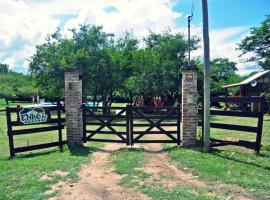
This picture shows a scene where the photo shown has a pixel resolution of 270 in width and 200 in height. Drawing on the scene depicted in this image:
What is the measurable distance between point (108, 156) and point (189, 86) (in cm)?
347

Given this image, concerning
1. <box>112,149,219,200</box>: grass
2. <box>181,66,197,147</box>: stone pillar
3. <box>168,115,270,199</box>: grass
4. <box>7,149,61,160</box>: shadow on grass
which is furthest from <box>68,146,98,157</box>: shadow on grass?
<box>181,66,197,147</box>: stone pillar

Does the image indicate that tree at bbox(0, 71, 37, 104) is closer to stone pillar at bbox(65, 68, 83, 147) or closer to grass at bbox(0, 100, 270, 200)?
stone pillar at bbox(65, 68, 83, 147)

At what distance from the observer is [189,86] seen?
9.92 m

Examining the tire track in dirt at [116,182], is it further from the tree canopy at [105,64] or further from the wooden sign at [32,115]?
the tree canopy at [105,64]

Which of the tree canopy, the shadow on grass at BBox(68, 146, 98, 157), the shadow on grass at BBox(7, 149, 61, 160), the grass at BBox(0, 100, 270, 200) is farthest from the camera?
the tree canopy

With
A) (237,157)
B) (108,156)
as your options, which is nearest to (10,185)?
(108,156)

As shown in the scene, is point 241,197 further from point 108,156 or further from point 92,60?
point 92,60

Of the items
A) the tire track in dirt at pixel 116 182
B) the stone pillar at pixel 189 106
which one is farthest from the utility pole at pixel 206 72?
the tire track in dirt at pixel 116 182

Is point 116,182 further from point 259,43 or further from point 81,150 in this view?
point 259,43

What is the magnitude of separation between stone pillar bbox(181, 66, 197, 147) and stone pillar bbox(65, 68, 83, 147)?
11.6 ft

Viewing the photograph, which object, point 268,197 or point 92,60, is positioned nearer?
point 268,197

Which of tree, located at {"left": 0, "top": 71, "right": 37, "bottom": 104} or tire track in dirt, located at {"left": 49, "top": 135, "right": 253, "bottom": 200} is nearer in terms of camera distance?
tire track in dirt, located at {"left": 49, "top": 135, "right": 253, "bottom": 200}

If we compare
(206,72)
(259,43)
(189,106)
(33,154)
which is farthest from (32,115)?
(259,43)

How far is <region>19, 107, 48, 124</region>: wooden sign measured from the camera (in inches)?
377
